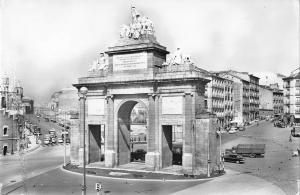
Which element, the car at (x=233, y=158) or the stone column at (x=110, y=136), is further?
the car at (x=233, y=158)

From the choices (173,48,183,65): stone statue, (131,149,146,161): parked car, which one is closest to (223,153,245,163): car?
(131,149,146,161): parked car

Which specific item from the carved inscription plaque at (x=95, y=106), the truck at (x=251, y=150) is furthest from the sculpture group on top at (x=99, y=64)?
the truck at (x=251, y=150)

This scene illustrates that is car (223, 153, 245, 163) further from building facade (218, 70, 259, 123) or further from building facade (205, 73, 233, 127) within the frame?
building facade (218, 70, 259, 123)

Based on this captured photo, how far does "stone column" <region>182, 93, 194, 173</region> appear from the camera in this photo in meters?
43.8

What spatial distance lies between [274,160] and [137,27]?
83.5 ft

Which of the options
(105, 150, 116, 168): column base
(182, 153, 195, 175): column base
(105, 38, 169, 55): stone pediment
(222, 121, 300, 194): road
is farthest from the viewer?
(105, 150, 116, 168): column base

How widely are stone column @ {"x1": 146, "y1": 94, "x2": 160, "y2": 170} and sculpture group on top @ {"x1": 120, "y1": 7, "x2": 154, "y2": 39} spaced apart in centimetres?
743

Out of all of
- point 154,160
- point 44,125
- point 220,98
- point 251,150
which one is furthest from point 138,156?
point 44,125

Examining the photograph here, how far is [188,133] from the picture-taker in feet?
145

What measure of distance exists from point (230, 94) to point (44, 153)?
60100mm

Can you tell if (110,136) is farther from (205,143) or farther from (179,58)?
(179,58)

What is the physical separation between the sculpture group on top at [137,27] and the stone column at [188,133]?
9201 millimetres

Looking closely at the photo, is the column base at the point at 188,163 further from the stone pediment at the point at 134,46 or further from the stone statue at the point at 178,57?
the stone pediment at the point at 134,46

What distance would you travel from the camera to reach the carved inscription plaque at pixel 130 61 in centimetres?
4647
